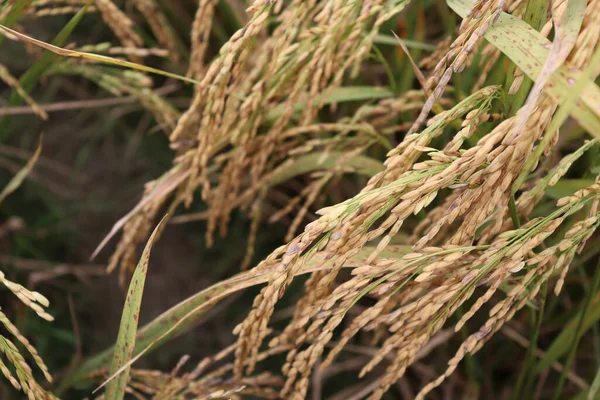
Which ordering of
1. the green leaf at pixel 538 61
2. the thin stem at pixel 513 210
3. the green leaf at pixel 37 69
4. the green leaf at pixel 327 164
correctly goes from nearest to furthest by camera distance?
the green leaf at pixel 538 61, the thin stem at pixel 513 210, the green leaf at pixel 37 69, the green leaf at pixel 327 164

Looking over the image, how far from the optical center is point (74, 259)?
1.77 meters

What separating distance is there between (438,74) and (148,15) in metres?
0.81

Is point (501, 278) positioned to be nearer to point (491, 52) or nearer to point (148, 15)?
point (491, 52)

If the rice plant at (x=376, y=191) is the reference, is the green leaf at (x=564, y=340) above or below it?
below

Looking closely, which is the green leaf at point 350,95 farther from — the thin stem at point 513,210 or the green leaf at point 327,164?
the thin stem at point 513,210

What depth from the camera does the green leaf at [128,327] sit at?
85 centimetres

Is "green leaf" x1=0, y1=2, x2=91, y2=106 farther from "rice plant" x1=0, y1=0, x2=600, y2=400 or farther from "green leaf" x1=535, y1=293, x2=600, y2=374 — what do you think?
"green leaf" x1=535, y1=293, x2=600, y2=374

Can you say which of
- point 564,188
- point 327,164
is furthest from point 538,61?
point 327,164

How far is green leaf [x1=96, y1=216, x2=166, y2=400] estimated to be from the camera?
2.78 feet

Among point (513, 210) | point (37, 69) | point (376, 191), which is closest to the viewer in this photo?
point (376, 191)

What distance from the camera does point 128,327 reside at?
891mm

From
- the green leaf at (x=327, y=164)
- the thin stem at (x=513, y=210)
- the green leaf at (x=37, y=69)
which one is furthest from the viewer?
the green leaf at (x=327, y=164)

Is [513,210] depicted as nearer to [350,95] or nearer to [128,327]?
[350,95]

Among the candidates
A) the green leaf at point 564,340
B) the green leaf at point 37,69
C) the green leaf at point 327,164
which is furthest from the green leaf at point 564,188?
the green leaf at point 37,69
